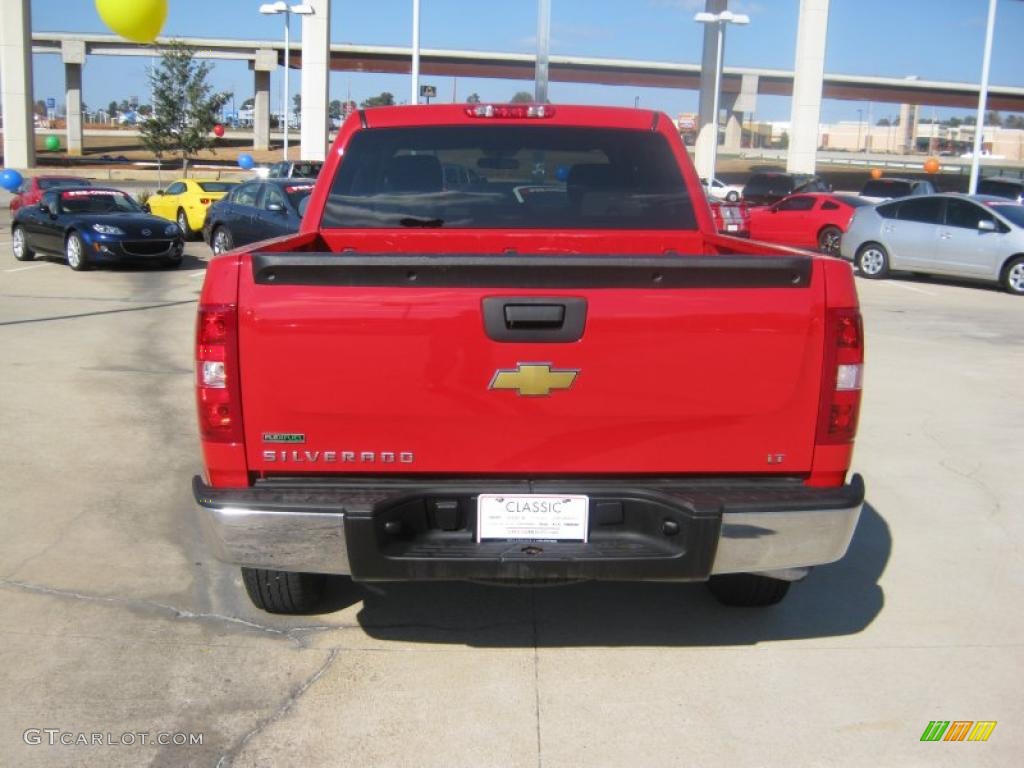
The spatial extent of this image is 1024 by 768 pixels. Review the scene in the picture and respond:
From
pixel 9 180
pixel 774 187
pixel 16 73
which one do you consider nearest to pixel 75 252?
pixel 9 180

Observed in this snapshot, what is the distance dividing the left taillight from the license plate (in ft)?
2.85

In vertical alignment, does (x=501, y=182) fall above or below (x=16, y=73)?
below

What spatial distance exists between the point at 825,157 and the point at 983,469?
11739 centimetres

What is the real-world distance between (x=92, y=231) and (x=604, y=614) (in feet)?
52.0

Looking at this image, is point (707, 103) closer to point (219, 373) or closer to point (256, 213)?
point (256, 213)

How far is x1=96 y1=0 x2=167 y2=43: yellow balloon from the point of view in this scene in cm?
1258

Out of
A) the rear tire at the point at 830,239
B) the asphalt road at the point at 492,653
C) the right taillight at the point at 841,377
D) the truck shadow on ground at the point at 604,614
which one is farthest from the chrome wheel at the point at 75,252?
the right taillight at the point at 841,377

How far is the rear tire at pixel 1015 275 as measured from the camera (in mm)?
18047

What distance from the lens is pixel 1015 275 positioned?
59.4 feet

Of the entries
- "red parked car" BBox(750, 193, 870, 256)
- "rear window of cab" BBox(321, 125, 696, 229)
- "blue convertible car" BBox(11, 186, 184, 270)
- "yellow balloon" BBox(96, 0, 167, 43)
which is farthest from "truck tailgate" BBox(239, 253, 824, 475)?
"red parked car" BBox(750, 193, 870, 256)

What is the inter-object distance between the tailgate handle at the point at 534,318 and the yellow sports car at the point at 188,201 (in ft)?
72.4

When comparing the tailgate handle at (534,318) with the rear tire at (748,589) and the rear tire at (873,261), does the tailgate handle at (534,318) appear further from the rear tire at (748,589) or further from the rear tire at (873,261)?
the rear tire at (873,261)

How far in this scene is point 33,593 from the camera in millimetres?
4965

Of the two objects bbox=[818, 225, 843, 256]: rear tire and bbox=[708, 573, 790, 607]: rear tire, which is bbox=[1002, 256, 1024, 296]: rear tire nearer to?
bbox=[818, 225, 843, 256]: rear tire
